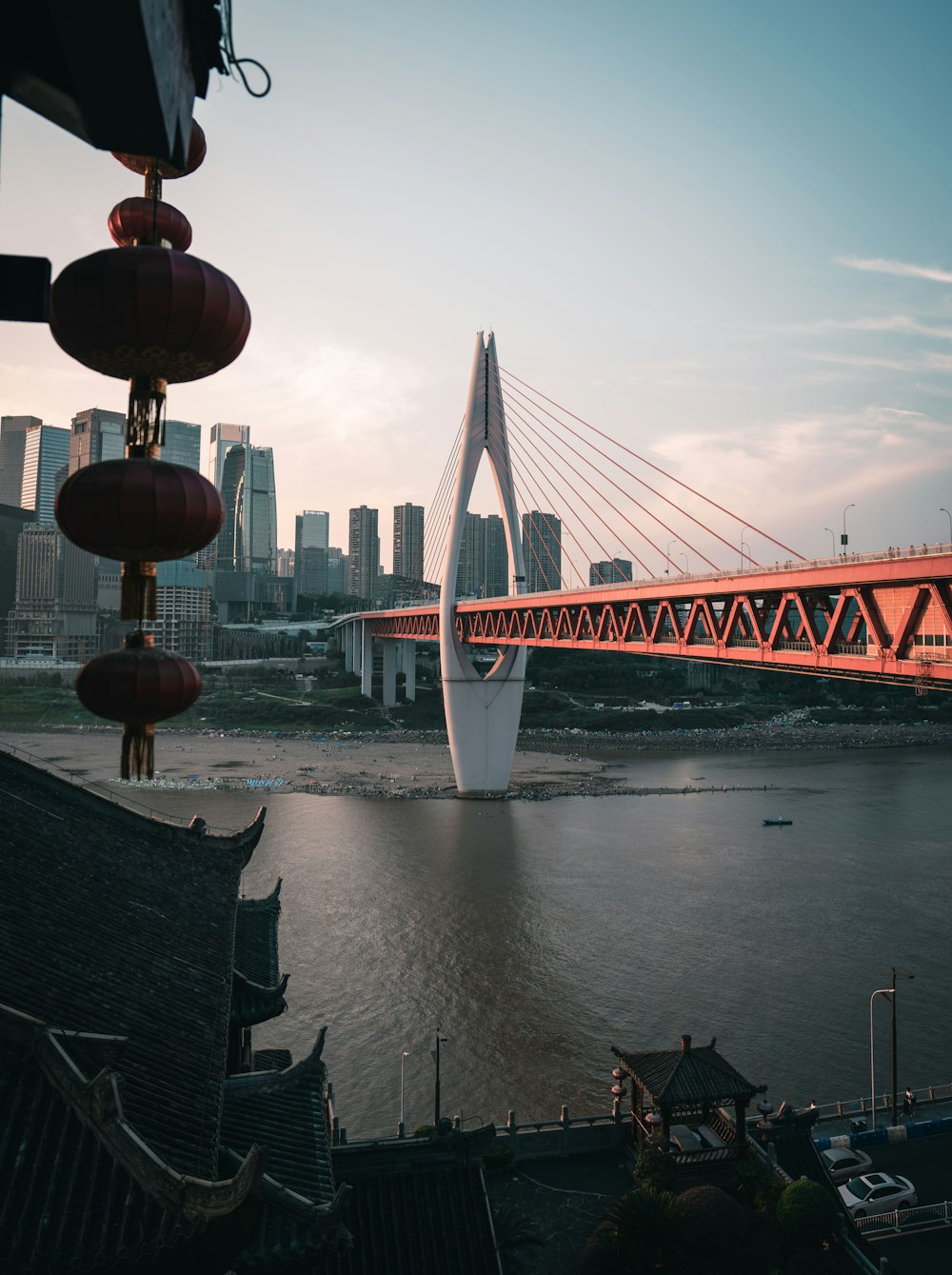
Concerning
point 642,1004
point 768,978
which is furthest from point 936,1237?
point 768,978

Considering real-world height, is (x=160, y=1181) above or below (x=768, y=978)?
above

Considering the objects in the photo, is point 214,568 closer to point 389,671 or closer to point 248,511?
point 248,511

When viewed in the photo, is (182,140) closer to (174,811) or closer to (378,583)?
(174,811)

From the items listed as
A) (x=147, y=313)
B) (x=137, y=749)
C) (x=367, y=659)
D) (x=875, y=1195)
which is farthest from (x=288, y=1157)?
(x=367, y=659)

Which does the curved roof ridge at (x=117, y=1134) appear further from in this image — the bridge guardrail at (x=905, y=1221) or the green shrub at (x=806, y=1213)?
the bridge guardrail at (x=905, y=1221)

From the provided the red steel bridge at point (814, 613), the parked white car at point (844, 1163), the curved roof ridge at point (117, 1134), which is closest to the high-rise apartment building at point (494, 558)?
the red steel bridge at point (814, 613)

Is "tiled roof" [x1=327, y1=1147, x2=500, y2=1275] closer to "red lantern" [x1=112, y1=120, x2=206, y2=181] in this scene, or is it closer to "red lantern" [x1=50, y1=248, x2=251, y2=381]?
"red lantern" [x1=50, y1=248, x2=251, y2=381]

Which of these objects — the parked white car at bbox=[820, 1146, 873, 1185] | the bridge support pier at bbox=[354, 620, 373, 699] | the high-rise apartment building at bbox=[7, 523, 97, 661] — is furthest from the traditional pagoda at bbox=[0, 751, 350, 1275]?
the high-rise apartment building at bbox=[7, 523, 97, 661]
